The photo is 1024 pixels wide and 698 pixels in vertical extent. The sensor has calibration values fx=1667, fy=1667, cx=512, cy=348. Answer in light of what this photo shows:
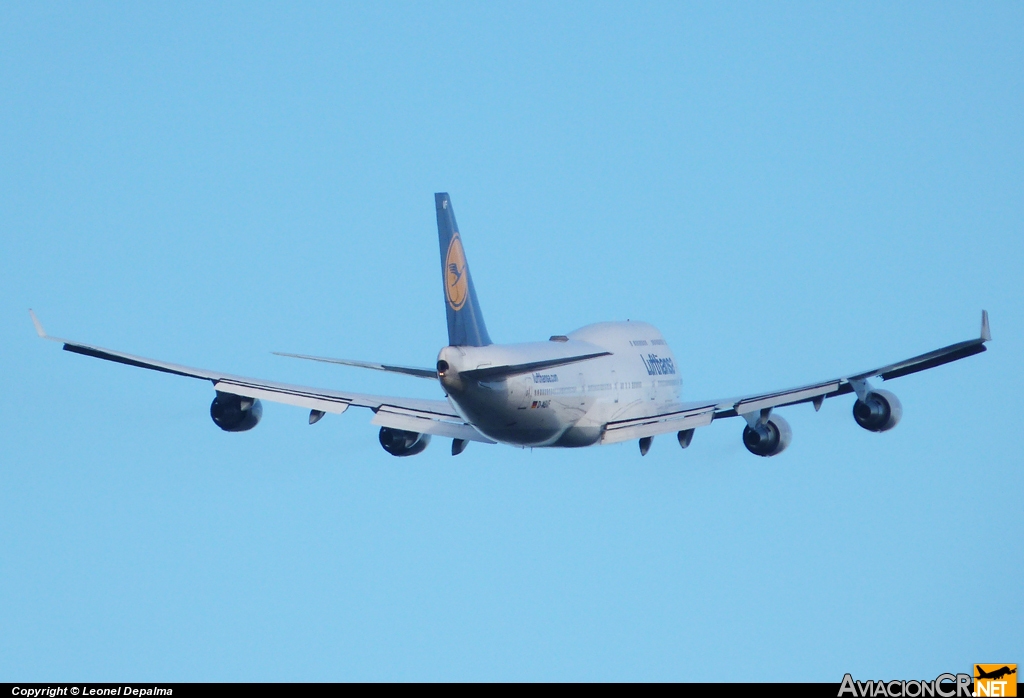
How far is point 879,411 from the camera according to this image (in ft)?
157

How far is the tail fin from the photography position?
49.6 m

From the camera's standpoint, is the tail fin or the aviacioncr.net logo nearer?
the aviacioncr.net logo

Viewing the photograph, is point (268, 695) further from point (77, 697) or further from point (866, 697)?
point (866, 697)

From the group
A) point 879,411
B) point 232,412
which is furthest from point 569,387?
point 232,412

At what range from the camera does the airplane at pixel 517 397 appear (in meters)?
47.6

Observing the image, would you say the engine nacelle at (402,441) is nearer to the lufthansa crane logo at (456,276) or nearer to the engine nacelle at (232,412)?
the lufthansa crane logo at (456,276)

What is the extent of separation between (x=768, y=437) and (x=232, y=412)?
53.7ft

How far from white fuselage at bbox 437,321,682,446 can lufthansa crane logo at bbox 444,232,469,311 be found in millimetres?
1834

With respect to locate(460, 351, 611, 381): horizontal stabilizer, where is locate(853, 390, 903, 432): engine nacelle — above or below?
below

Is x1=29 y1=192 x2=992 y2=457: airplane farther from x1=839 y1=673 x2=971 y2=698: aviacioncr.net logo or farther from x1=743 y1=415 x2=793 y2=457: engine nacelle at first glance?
x1=839 y1=673 x2=971 y2=698: aviacioncr.net logo

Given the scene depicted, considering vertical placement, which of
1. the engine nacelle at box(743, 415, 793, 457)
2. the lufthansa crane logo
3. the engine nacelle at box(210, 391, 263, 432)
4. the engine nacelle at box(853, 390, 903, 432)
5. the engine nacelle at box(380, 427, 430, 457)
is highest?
the lufthansa crane logo

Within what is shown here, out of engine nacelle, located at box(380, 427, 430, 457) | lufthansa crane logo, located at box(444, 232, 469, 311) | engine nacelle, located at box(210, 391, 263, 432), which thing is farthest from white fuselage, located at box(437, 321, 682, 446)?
engine nacelle, located at box(210, 391, 263, 432)

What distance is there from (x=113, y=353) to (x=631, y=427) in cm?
1842

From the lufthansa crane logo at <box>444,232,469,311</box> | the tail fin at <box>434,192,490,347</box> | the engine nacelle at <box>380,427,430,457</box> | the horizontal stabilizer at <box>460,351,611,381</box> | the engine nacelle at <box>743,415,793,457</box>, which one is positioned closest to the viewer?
the horizontal stabilizer at <box>460,351,611,381</box>
